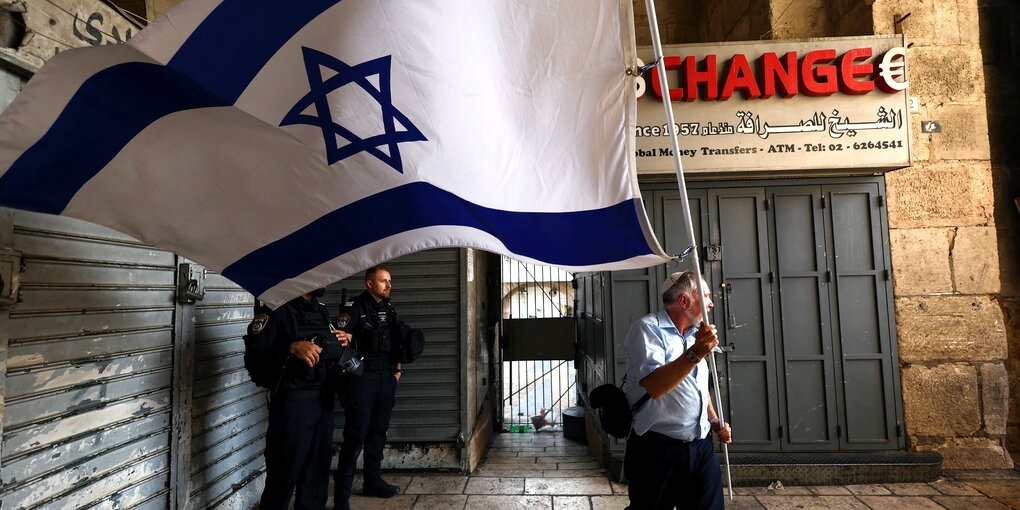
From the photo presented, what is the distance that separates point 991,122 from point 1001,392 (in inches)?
168

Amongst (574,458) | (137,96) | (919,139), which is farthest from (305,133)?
(919,139)

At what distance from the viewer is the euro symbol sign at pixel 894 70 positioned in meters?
5.61

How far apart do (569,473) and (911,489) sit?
347cm

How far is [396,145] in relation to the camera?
2.00 metres

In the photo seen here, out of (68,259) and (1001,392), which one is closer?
(68,259)

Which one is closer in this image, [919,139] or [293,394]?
[293,394]

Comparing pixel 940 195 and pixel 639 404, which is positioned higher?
pixel 940 195

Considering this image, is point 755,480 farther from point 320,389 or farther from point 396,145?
point 396,145

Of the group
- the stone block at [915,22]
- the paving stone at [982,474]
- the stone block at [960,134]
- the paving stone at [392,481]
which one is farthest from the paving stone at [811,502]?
the stone block at [915,22]

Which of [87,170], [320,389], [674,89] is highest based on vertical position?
[674,89]

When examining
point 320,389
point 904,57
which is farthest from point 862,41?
point 320,389

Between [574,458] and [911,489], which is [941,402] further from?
[574,458]

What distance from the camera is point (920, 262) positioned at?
5.83 metres

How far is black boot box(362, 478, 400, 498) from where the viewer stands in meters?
5.21
